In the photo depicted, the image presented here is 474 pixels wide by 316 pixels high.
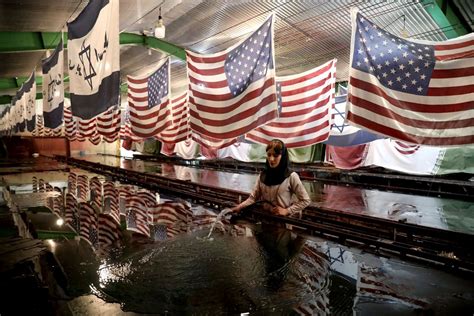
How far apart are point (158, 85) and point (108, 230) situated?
4338mm

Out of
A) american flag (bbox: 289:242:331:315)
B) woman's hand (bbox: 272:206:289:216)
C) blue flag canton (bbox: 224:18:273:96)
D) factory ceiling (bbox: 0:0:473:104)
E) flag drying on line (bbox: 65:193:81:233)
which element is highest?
factory ceiling (bbox: 0:0:473:104)

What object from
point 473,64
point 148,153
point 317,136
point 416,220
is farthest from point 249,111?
point 148,153

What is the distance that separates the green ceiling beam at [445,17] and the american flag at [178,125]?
597cm

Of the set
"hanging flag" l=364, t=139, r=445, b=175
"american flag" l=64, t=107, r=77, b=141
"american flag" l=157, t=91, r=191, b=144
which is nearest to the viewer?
"american flag" l=157, t=91, r=191, b=144

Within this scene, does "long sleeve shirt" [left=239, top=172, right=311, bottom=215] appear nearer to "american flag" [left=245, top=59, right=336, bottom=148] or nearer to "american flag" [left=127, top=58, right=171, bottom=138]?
"american flag" [left=245, top=59, right=336, bottom=148]

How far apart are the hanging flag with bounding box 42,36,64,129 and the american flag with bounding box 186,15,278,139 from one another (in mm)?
3868

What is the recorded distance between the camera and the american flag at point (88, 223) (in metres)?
4.18

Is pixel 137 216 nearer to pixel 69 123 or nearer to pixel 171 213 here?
pixel 171 213

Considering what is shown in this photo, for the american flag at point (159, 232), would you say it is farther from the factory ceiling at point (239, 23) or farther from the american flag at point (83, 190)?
the factory ceiling at point (239, 23)

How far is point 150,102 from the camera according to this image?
803 cm

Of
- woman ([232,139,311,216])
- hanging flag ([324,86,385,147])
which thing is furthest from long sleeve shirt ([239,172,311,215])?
hanging flag ([324,86,385,147])

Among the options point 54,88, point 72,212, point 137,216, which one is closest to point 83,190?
point 72,212

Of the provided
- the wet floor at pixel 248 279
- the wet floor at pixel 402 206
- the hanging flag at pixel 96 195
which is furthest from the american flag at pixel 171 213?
the wet floor at pixel 402 206

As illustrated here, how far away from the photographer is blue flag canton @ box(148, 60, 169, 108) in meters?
7.57
